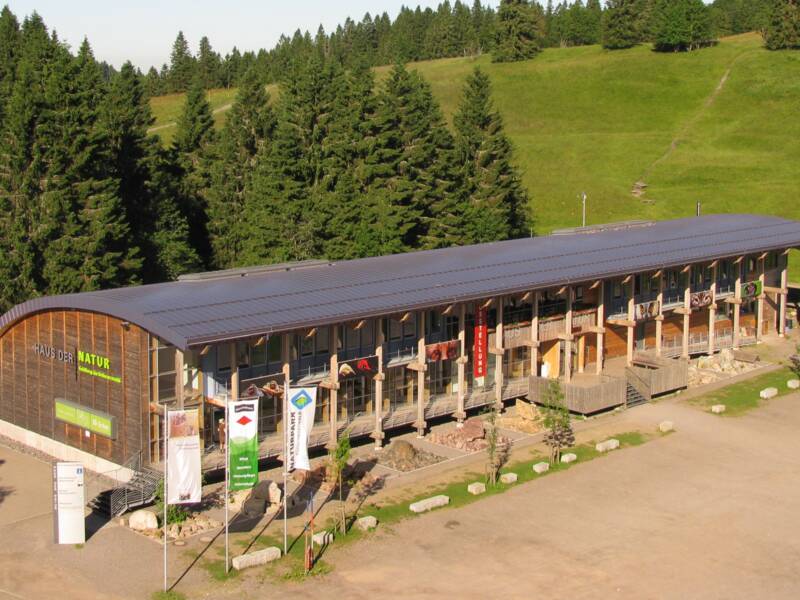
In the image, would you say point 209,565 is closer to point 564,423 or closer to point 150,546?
point 150,546

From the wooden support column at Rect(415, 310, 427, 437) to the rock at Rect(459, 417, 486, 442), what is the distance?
6.24 ft

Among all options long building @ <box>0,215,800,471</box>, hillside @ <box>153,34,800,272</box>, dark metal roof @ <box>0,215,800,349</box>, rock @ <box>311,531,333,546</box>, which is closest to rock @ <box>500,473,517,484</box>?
long building @ <box>0,215,800,471</box>

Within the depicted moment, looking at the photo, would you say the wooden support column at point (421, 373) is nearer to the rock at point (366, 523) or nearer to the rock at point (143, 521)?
the rock at point (366, 523)

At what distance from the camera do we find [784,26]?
6033 inches

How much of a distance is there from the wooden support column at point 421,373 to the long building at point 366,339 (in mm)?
93

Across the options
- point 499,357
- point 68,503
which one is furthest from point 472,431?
point 68,503

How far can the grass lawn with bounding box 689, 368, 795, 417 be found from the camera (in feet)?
170

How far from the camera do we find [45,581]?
30.3 metres

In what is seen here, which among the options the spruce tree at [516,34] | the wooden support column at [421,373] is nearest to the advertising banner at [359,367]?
the wooden support column at [421,373]

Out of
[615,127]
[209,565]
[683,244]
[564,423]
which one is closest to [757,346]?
[683,244]

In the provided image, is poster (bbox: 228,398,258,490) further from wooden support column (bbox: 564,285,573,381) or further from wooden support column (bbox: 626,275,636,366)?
wooden support column (bbox: 626,275,636,366)

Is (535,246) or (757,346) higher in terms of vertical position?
(535,246)

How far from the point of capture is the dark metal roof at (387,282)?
37.9m

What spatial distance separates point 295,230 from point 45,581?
42928 millimetres
